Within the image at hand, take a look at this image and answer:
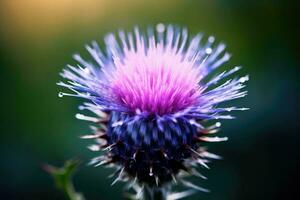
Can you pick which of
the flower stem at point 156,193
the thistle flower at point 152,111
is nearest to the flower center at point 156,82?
the thistle flower at point 152,111

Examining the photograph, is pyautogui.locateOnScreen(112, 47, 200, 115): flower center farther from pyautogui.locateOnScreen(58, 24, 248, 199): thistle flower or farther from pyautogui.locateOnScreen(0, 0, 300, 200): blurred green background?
pyautogui.locateOnScreen(0, 0, 300, 200): blurred green background

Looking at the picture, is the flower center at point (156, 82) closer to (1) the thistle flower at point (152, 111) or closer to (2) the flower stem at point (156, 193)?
(1) the thistle flower at point (152, 111)

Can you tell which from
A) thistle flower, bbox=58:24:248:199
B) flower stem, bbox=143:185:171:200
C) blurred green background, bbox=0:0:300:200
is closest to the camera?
thistle flower, bbox=58:24:248:199

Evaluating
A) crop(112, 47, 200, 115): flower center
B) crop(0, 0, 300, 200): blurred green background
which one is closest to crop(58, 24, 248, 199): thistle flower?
crop(112, 47, 200, 115): flower center

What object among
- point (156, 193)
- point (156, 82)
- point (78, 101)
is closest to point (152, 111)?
point (156, 82)

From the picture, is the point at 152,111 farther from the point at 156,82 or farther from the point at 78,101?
the point at 78,101
